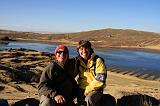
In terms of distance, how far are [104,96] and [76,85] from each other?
0.81 m

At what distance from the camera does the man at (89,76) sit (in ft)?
22.2

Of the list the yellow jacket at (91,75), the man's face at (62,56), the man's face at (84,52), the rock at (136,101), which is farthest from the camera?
the rock at (136,101)

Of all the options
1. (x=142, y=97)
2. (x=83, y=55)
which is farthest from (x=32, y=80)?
(x=83, y=55)

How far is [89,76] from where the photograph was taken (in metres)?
6.94

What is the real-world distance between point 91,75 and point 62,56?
793 mm

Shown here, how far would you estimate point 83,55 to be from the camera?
22.8ft

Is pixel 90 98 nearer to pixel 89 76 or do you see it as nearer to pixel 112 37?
pixel 89 76

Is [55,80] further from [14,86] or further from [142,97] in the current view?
[14,86]

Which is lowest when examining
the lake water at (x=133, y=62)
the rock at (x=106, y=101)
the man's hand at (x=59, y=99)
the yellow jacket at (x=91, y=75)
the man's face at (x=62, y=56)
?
the lake water at (x=133, y=62)

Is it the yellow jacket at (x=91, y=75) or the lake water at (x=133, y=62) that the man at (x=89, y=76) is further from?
the lake water at (x=133, y=62)

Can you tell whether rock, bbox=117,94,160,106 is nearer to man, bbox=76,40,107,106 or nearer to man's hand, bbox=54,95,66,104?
man, bbox=76,40,107,106

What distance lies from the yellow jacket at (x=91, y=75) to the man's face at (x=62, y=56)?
554 millimetres

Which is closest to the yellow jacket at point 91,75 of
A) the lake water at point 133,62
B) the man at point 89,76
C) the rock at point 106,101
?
the man at point 89,76

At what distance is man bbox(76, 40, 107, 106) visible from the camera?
22.2ft
